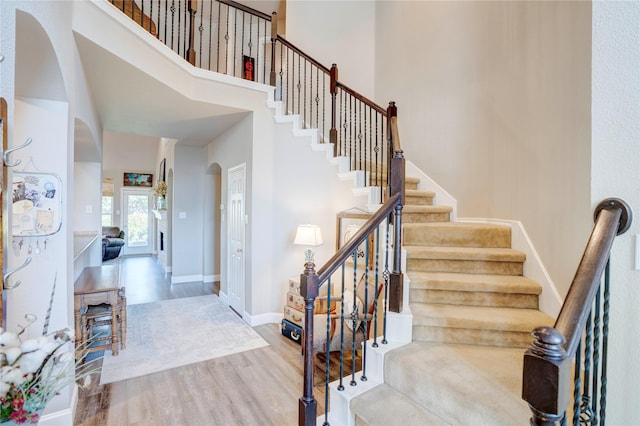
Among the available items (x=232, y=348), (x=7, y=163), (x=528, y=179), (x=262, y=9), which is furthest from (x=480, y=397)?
(x=262, y=9)

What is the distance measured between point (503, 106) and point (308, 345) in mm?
2766

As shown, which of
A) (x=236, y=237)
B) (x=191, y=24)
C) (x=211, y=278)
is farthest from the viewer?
(x=211, y=278)

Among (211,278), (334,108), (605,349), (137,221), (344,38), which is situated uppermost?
(344,38)

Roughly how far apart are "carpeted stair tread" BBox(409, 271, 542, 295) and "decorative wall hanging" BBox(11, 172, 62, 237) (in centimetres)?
254

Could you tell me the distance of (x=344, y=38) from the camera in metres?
5.16

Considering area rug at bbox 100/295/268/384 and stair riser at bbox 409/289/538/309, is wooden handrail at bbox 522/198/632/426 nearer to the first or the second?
stair riser at bbox 409/289/538/309

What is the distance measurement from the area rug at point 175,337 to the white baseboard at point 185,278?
1.21 metres

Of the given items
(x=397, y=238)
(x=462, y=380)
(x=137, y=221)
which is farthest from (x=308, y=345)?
(x=137, y=221)

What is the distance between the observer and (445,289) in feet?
7.88

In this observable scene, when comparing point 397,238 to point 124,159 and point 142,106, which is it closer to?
point 142,106

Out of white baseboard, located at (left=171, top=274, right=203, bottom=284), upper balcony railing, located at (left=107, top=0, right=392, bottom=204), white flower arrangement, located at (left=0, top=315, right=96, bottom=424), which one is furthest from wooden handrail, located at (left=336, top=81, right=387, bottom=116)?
white baseboard, located at (left=171, top=274, right=203, bottom=284)

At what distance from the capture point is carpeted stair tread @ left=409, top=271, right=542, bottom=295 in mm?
2344

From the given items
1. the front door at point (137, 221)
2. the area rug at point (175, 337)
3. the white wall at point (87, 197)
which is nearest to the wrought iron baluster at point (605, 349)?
the area rug at point (175, 337)

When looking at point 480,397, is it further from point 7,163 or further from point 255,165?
point 255,165
